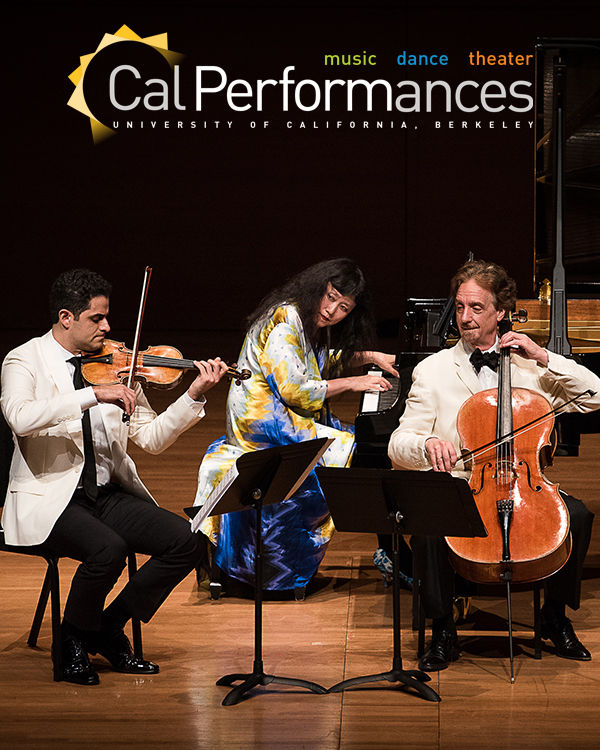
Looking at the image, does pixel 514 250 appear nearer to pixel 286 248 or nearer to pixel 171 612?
pixel 286 248

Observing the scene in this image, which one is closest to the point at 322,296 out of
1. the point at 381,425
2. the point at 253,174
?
the point at 381,425

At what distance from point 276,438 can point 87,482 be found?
2.54 feet

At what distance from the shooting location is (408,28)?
8.90 m

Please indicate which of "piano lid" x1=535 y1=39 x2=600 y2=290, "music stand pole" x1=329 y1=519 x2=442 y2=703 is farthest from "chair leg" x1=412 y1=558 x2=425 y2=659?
"piano lid" x1=535 y1=39 x2=600 y2=290

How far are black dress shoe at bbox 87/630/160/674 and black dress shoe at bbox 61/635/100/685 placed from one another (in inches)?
3.3

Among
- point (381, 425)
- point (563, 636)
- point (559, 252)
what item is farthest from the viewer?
point (559, 252)

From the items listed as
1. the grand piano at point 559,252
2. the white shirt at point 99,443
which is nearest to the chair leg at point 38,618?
the white shirt at point 99,443

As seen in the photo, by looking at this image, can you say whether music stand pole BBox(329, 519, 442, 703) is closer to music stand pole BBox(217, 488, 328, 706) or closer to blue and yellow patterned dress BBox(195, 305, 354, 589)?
music stand pole BBox(217, 488, 328, 706)

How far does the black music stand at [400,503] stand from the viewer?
7.30ft

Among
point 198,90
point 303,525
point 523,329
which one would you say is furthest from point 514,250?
point 303,525

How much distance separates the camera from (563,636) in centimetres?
269

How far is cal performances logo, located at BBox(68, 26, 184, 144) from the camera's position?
8898mm

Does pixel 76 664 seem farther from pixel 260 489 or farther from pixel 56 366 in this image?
pixel 56 366

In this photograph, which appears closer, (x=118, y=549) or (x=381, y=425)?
(x=118, y=549)
